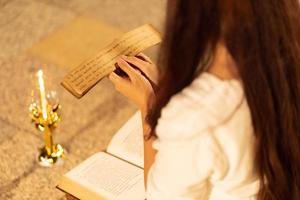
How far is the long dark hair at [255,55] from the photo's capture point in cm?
76

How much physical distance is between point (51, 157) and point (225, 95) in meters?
1.01

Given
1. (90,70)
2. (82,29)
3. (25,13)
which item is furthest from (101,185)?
(25,13)

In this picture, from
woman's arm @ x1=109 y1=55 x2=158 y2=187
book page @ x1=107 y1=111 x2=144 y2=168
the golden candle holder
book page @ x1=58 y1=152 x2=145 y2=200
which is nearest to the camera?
woman's arm @ x1=109 y1=55 x2=158 y2=187

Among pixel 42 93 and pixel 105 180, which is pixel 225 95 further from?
pixel 42 93

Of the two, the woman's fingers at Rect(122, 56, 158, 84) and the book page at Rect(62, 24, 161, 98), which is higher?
the woman's fingers at Rect(122, 56, 158, 84)

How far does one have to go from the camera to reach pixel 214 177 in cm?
88

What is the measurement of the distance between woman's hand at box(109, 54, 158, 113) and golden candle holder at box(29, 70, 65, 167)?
0.39 meters

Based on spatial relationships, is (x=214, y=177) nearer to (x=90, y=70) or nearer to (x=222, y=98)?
(x=222, y=98)

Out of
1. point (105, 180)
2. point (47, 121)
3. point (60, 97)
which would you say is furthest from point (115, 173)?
point (60, 97)

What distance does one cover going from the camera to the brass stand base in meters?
1.71

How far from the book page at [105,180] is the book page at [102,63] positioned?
279mm

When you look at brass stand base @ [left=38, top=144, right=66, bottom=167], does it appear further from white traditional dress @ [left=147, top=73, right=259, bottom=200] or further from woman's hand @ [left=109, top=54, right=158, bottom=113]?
white traditional dress @ [left=147, top=73, right=259, bottom=200]

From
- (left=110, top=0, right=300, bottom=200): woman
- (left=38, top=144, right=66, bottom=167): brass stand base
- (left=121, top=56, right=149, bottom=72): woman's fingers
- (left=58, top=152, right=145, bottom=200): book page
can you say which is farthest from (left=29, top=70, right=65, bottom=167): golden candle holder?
(left=110, top=0, right=300, bottom=200): woman

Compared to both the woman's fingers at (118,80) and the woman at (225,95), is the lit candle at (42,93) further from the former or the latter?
the woman at (225,95)
